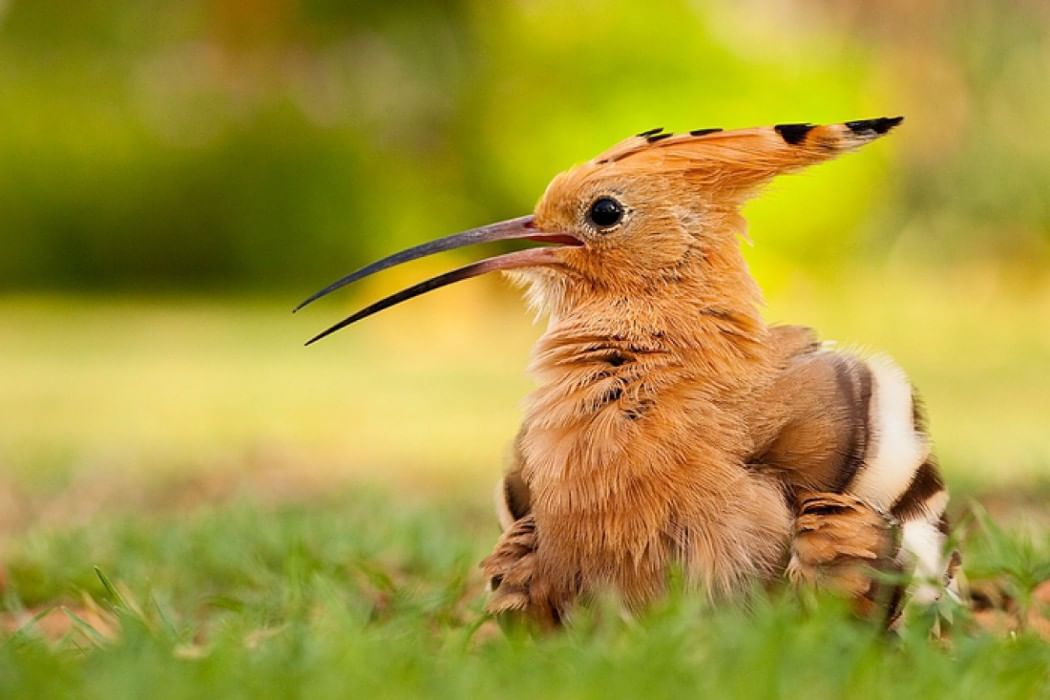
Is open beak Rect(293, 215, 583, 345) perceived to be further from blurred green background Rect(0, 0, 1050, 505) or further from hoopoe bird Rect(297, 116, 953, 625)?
blurred green background Rect(0, 0, 1050, 505)

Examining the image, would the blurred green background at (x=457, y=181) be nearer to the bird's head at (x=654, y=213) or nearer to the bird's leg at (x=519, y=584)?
the bird's head at (x=654, y=213)

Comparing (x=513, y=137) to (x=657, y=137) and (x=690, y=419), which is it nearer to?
(x=657, y=137)

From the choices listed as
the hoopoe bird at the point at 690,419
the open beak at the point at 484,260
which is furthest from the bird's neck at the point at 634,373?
the open beak at the point at 484,260

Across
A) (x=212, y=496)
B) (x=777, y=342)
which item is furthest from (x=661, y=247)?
(x=212, y=496)

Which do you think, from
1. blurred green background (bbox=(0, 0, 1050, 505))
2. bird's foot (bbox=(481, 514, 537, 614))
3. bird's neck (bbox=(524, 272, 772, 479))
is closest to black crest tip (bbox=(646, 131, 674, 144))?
bird's neck (bbox=(524, 272, 772, 479))

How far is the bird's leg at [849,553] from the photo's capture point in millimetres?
2350

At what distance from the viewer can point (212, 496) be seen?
5.28 meters

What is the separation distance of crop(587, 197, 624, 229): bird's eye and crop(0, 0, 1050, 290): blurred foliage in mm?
8341

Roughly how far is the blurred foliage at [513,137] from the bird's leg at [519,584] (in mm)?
8664

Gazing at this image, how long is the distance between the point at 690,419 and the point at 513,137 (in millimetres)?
9292

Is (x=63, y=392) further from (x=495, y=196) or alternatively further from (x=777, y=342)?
(x=777, y=342)

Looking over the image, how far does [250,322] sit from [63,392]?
3120mm

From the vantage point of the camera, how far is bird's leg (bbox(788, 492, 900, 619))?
2.35 m

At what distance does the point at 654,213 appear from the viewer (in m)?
2.77
